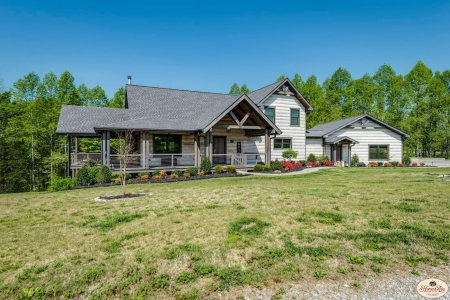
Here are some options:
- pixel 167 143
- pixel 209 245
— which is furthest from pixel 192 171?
pixel 209 245

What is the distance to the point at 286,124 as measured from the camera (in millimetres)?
22719

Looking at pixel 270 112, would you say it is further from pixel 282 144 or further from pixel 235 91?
pixel 235 91

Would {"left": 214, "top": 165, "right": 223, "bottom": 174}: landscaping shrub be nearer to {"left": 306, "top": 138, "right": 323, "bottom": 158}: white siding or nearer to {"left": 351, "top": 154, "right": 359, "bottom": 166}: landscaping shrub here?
{"left": 306, "top": 138, "right": 323, "bottom": 158}: white siding

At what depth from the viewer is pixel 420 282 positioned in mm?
3361

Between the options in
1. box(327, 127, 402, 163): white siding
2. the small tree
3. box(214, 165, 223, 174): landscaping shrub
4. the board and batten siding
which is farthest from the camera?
box(327, 127, 402, 163): white siding

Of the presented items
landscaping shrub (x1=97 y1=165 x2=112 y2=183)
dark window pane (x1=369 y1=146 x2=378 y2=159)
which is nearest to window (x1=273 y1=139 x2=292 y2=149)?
dark window pane (x1=369 y1=146 x2=378 y2=159)

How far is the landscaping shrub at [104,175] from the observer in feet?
46.8

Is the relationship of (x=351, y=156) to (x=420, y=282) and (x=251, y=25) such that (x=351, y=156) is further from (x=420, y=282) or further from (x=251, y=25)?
(x=420, y=282)

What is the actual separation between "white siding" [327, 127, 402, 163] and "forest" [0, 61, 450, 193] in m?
14.5

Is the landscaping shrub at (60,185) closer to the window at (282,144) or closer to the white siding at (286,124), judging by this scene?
the white siding at (286,124)

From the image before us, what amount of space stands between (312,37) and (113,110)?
719 inches

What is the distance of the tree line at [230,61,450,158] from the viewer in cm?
3875

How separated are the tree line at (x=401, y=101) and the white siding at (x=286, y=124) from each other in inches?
767

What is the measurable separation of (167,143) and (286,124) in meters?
11.4
